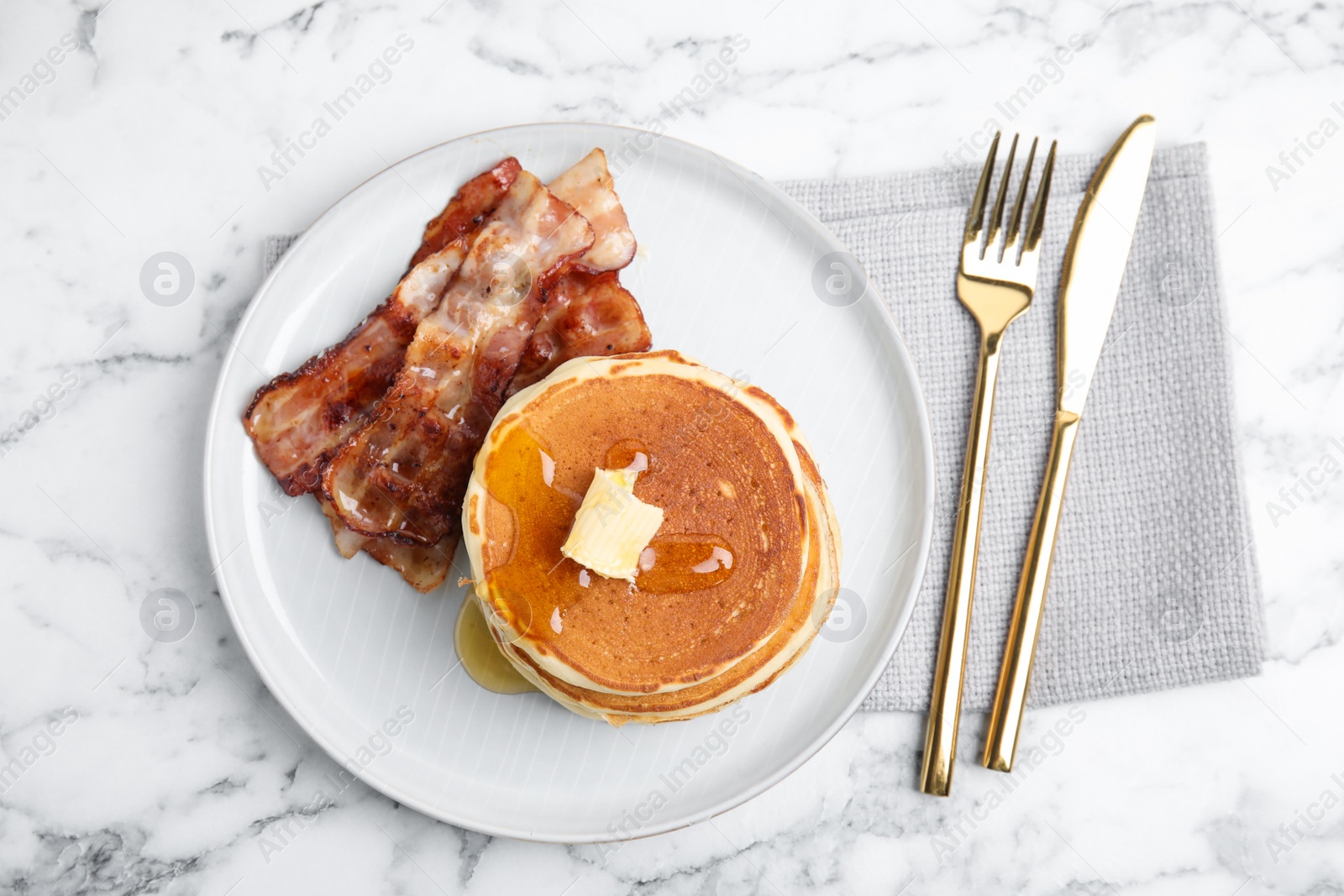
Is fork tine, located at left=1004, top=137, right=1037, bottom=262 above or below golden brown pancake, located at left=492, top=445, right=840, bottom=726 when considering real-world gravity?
above

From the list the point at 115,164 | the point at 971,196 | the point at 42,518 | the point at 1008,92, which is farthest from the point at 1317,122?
the point at 42,518

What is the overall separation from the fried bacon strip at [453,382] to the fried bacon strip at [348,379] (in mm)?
69

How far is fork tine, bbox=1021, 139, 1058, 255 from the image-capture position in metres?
2.50

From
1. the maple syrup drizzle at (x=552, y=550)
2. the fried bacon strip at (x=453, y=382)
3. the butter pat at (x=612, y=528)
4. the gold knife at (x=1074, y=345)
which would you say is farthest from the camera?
the gold knife at (x=1074, y=345)

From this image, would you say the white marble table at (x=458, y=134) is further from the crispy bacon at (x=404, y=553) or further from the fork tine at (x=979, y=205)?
the crispy bacon at (x=404, y=553)

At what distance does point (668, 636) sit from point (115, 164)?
2202 mm

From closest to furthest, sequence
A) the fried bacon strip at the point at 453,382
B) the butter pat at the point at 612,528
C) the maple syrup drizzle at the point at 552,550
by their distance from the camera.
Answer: the butter pat at the point at 612,528, the maple syrup drizzle at the point at 552,550, the fried bacon strip at the point at 453,382

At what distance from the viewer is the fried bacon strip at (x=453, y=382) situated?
2365mm

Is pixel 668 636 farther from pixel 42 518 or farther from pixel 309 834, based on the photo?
pixel 42 518

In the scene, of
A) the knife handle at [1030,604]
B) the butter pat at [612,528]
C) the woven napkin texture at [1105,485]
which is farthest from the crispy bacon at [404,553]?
the knife handle at [1030,604]

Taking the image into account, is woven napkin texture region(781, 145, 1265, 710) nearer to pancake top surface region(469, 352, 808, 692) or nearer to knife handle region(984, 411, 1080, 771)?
knife handle region(984, 411, 1080, 771)

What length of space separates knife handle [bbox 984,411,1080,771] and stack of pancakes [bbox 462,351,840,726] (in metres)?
0.68

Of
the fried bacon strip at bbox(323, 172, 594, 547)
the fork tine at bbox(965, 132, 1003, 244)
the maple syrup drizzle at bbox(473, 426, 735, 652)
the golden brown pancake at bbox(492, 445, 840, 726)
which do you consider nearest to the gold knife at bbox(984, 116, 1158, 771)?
the fork tine at bbox(965, 132, 1003, 244)

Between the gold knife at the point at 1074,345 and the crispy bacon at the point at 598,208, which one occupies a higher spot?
the crispy bacon at the point at 598,208
